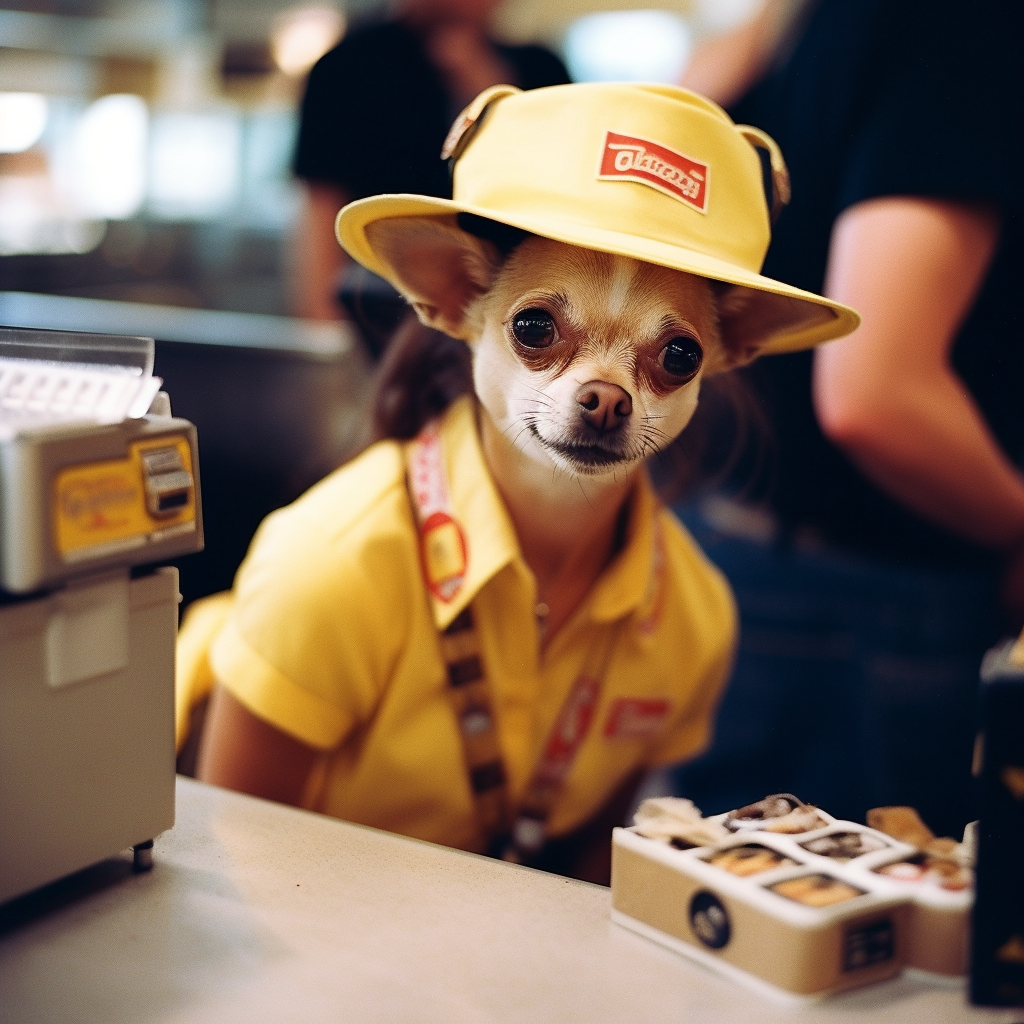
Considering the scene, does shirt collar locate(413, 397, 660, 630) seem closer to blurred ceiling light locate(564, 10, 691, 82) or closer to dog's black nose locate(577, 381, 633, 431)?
dog's black nose locate(577, 381, 633, 431)

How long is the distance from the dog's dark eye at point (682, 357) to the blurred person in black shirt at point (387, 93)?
0.97 ft

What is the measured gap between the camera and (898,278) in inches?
35.0

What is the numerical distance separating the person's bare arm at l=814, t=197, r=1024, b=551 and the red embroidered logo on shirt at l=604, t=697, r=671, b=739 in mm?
281

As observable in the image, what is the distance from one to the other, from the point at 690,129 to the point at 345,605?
0.38m

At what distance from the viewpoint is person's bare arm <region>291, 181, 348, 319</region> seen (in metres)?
1.19

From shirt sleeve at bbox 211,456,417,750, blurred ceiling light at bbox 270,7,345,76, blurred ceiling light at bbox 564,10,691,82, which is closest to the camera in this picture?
shirt sleeve at bbox 211,456,417,750

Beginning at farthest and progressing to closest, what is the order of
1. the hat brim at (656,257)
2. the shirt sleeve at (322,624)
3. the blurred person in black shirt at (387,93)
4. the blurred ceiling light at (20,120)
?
the blurred ceiling light at (20,120), the blurred person in black shirt at (387,93), the shirt sleeve at (322,624), the hat brim at (656,257)

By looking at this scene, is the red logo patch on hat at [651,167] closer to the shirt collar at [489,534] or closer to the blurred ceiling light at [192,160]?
the shirt collar at [489,534]

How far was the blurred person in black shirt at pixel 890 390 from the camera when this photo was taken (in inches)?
34.2

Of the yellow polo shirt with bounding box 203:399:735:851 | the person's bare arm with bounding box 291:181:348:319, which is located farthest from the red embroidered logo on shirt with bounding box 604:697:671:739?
the person's bare arm with bounding box 291:181:348:319

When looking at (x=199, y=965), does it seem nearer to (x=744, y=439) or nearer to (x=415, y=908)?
(x=415, y=908)

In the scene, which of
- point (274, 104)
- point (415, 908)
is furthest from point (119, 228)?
point (415, 908)

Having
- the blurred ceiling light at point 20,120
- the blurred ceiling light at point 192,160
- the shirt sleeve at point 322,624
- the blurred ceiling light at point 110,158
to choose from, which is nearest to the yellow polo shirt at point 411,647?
the shirt sleeve at point 322,624

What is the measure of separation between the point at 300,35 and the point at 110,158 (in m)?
0.50
